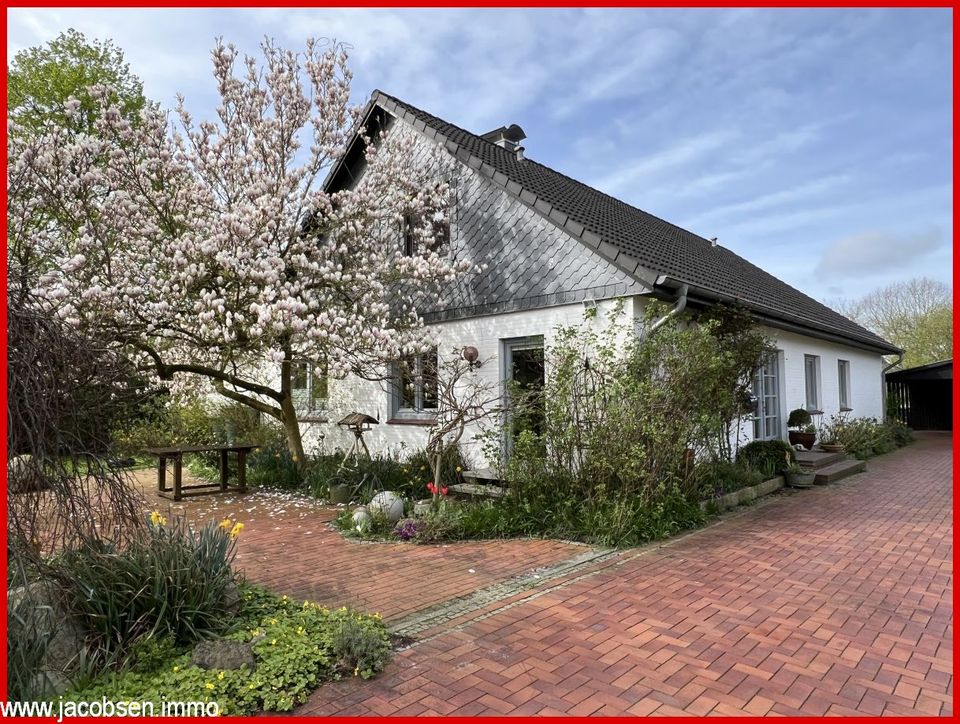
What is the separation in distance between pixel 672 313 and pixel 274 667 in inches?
242

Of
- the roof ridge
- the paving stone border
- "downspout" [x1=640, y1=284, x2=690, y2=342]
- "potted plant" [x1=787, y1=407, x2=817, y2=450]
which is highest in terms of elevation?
the roof ridge

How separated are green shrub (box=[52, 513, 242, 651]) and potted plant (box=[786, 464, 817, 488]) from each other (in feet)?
30.1

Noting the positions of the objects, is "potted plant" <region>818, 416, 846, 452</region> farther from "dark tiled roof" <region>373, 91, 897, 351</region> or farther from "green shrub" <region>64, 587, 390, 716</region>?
"green shrub" <region>64, 587, 390, 716</region>

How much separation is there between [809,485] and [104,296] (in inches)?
441

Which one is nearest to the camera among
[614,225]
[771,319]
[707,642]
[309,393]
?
[707,642]

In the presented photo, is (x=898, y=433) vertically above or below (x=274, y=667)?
above

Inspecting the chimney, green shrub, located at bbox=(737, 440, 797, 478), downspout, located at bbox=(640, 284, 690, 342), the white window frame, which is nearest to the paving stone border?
downspout, located at bbox=(640, 284, 690, 342)

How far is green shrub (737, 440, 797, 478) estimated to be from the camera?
1020 cm

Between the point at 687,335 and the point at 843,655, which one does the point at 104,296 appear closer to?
the point at 687,335

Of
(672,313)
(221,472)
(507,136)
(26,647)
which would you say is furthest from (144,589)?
(507,136)

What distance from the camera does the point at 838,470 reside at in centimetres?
1112

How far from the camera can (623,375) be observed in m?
7.46

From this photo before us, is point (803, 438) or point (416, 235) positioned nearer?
point (416, 235)

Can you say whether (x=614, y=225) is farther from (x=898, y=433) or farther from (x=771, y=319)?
(x=898, y=433)
